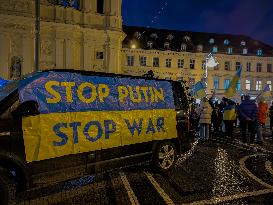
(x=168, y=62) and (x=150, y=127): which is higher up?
(x=168, y=62)

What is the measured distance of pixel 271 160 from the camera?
29.9 ft

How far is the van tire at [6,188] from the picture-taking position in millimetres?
4582

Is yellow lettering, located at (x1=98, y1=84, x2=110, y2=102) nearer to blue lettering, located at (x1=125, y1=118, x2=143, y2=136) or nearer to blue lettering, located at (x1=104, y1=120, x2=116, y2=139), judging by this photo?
blue lettering, located at (x1=104, y1=120, x2=116, y2=139)

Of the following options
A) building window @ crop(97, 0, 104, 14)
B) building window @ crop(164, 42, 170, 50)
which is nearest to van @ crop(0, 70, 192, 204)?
building window @ crop(97, 0, 104, 14)

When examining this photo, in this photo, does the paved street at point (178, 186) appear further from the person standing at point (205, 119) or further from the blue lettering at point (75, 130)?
the person standing at point (205, 119)

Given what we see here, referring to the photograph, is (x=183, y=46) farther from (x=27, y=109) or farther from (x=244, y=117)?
(x=27, y=109)

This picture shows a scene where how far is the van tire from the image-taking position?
4.58 metres

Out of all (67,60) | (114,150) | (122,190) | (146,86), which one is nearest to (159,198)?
(122,190)

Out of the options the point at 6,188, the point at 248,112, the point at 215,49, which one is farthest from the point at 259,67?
the point at 6,188

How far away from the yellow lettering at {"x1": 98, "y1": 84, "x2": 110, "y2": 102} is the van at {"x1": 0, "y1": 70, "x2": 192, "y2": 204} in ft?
0.06

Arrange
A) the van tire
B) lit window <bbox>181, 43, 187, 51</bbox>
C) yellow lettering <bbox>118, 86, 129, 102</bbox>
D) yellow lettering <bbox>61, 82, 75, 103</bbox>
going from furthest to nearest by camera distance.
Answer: lit window <bbox>181, 43, 187, 51</bbox>
yellow lettering <bbox>118, 86, 129, 102</bbox>
yellow lettering <bbox>61, 82, 75, 103</bbox>
the van tire

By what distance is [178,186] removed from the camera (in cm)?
639

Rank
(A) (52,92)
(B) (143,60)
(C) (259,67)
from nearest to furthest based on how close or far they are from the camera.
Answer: (A) (52,92), (B) (143,60), (C) (259,67)

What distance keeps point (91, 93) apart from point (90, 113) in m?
0.37
